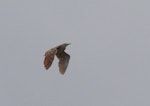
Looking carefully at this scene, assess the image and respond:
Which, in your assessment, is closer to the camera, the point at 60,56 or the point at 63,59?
the point at 63,59

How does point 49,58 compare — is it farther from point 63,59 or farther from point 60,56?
point 60,56

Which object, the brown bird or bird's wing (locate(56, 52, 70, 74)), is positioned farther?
bird's wing (locate(56, 52, 70, 74))

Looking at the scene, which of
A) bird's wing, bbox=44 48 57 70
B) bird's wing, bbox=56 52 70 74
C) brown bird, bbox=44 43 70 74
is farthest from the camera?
bird's wing, bbox=56 52 70 74

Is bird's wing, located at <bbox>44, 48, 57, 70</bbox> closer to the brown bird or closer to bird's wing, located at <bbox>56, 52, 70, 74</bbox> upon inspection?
the brown bird

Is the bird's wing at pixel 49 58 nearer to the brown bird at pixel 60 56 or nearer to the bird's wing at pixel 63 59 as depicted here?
the brown bird at pixel 60 56

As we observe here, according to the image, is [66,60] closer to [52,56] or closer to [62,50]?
[62,50]

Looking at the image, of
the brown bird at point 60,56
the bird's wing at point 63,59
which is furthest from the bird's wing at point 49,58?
the bird's wing at point 63,59

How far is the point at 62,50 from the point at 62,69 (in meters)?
1.52

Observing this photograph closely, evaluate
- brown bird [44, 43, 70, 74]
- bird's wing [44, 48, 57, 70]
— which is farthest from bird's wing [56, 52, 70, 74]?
bird's wing [44, 48, 57, 70]

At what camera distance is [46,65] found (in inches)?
1179

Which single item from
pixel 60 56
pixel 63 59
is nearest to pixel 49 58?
pixel 63 59

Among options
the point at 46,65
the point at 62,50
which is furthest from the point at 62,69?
the point at 46,65

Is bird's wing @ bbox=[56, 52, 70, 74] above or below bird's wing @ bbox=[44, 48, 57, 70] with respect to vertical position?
above

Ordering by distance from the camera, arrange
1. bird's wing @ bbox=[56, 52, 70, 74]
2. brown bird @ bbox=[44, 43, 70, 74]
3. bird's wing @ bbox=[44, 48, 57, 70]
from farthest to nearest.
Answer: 1. bird's wing @ bbox=[56, 52, 70, 74]
2. brown bird @ bbox=[44, 43, 70, 74]
3. bird's wing @ bbox=[44, 48, 57, 70]
